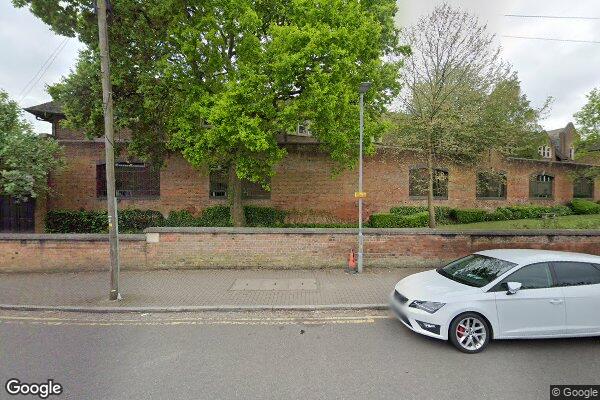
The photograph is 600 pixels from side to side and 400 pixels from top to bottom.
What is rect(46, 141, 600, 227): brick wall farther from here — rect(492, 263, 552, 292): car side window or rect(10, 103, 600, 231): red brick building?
rect(492, 263, 552, 292): car side window

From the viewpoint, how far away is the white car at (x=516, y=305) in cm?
500

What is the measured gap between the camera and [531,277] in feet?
17.3

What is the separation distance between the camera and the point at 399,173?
19094 millimetres

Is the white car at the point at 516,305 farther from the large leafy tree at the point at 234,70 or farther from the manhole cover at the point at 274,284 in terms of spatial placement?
the large leafy tree at the point at 234,70

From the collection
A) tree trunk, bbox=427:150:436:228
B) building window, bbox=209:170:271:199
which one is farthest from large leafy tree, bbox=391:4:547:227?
building window, bbox=209:170:271:199

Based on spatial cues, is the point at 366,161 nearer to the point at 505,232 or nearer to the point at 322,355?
the point at 505,232

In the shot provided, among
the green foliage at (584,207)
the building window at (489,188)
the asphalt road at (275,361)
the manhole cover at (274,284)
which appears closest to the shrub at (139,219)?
the manhole cover at (274,284)

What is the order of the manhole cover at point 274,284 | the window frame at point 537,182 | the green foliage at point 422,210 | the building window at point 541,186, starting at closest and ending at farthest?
the manhole cover at point 274,284, the green foliage at point 422,210, the window frame at point 537,182, the building window at point 541,186

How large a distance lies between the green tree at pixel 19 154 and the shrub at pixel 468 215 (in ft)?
64.5

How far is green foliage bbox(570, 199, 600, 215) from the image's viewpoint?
24.1 metres

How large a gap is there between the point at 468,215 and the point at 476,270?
1481cm

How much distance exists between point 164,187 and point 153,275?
31.6 ft

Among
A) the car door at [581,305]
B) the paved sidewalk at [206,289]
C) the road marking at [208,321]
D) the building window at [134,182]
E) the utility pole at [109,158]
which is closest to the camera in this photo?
the car door at [581,305]

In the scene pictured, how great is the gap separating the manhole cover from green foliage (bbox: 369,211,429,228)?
8.77 metres
